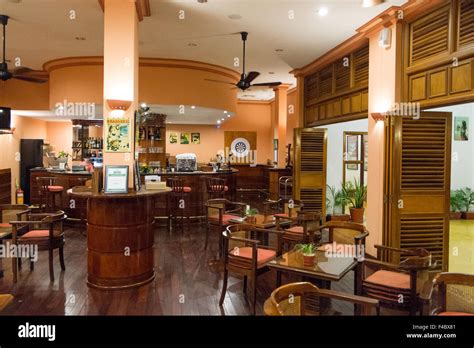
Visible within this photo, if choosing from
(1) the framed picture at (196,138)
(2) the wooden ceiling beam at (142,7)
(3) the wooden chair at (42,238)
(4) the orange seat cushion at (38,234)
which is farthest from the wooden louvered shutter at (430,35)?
(1) the framed picture at (196,138)

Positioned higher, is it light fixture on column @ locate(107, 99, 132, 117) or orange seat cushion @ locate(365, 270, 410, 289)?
light fixture on column @ locate(107, 99, 132, 117)

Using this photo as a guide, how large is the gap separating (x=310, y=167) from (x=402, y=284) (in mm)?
5202

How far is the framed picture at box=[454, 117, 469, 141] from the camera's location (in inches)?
344

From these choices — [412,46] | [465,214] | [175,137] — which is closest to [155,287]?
[412,46]

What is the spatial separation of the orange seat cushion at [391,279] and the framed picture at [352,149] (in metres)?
6.02

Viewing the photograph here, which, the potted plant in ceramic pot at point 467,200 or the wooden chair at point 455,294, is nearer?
the wooden chair at point 455,294

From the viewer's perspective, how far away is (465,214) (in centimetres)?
930

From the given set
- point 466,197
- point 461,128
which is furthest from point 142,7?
point 466,197

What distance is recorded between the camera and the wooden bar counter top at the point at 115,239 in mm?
4207

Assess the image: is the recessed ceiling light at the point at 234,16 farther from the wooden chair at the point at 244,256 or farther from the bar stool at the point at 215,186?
the bar stool at the point at 215,186

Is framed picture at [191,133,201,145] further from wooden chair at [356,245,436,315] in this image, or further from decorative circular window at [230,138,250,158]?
wooden chair at [356,245,436,315]

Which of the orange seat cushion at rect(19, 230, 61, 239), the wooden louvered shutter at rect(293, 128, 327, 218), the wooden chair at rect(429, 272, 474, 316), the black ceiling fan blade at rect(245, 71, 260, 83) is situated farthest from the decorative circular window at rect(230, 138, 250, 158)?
the wooden chair at rect(429, 272, 474, 316)

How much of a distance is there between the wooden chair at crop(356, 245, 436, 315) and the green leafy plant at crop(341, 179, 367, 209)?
494cm

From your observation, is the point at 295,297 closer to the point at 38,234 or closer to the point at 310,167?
the point at 38,234
